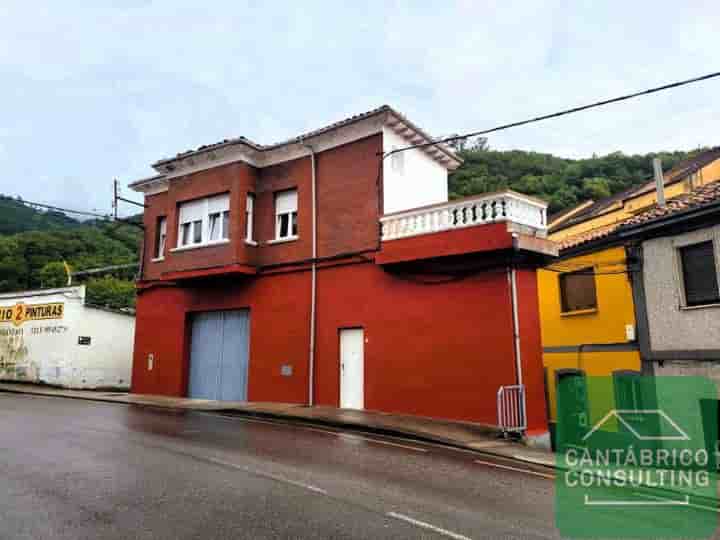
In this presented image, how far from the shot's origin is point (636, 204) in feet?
70.7

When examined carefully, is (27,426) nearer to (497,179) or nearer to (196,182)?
(196,182)

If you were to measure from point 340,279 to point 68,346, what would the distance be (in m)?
14.3

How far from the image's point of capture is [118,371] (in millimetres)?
24078

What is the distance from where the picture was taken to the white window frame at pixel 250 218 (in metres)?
16.8

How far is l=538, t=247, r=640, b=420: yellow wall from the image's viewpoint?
1455cm

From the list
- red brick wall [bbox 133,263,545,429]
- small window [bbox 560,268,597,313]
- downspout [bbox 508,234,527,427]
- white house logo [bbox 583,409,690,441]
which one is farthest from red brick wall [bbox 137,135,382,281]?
white house logo [bbox 583,409,690,441]

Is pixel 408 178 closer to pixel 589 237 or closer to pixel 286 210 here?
pixel 286 210

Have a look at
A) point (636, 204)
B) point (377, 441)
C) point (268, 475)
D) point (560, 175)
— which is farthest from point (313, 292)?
point (560, 175)

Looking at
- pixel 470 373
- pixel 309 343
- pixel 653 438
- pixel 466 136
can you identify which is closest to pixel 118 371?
pixel 309 343

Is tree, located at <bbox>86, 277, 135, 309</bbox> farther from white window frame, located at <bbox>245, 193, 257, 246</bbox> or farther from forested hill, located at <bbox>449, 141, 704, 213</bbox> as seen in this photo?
white window frame, located at <bbox>245, 193, 257, 246</bbox>

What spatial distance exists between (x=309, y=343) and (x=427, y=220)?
5016mm

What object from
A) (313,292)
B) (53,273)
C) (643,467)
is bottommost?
(643,467)

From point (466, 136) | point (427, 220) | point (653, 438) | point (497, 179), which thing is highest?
point (497, 179)

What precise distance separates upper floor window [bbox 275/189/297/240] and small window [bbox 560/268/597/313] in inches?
355
